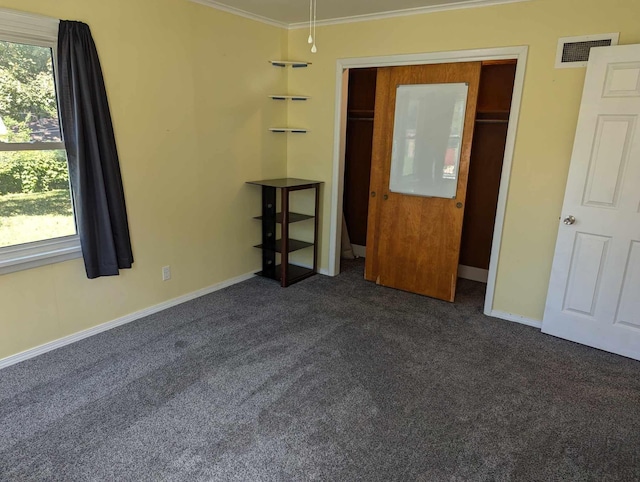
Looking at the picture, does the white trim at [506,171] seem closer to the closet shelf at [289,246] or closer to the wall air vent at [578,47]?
the wall air vent at [578,47]

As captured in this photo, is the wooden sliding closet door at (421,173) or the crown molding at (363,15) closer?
the crown molding at (363,15)

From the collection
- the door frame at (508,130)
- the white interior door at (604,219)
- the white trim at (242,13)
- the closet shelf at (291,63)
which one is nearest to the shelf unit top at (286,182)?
the door frame at (508,130)

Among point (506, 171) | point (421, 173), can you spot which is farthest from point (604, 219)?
point (421, 173)

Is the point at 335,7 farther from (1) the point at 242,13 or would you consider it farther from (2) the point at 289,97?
(2) the point at 289,97

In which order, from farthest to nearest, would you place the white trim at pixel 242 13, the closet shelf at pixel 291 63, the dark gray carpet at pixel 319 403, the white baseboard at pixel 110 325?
1. the closet shelf at pixel 291 63
2. the white trim at pixel 242 13
3. the white baseboard at pixel 110 325
4. the dark gray carpet at pixel 319 403

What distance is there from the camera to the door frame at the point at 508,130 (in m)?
3.08

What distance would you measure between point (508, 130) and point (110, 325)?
3379 mm

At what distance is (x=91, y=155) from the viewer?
2.69 metres

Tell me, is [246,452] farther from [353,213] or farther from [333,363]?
[353,213]

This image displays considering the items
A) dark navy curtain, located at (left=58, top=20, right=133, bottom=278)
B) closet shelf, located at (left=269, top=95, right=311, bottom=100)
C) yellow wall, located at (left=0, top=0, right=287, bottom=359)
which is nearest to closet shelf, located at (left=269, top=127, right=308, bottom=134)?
yellow wall, located at (left=0, top=0, right=287, bottom=359)

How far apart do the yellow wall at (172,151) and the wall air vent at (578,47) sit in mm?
2480

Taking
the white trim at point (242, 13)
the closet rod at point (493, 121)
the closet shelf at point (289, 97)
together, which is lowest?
the closet rod at point (493, 121)

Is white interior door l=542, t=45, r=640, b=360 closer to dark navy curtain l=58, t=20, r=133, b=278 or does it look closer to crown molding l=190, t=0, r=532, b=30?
crown molding l=190, t=0, r=532, b=30

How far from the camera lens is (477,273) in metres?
4.35
